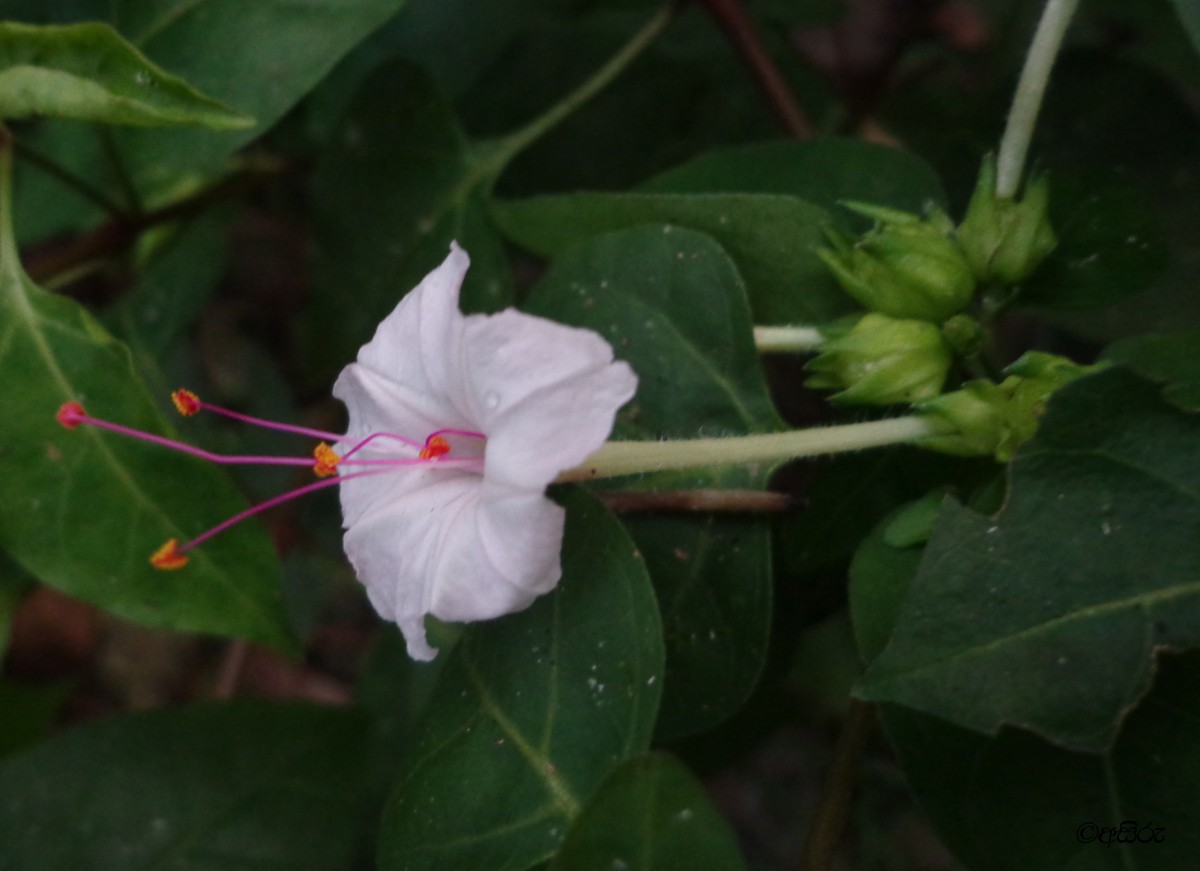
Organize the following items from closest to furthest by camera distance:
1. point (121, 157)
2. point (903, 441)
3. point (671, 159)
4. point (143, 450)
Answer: point (903, 441)
point (143, 450)
point (121, 157)
point (671, 159)

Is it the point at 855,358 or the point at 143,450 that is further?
the point at 143,450

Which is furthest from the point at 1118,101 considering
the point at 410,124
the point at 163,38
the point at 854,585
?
the point at 163,38

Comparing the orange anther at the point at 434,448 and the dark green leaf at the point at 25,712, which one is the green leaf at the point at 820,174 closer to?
the orange anther at the point at 434,448

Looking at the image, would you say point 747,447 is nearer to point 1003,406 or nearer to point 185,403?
point 1003,406

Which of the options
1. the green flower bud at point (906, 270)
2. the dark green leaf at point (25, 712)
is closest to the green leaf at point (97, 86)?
the green flower bud at point (906, 270)

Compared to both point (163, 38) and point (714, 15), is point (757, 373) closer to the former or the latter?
point (714, 15)

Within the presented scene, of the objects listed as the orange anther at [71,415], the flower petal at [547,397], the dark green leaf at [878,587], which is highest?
the orange anther at [71,415]

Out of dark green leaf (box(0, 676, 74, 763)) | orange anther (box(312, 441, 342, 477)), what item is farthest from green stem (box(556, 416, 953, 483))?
dark green leaf (box(0, 676, 74, 763))
